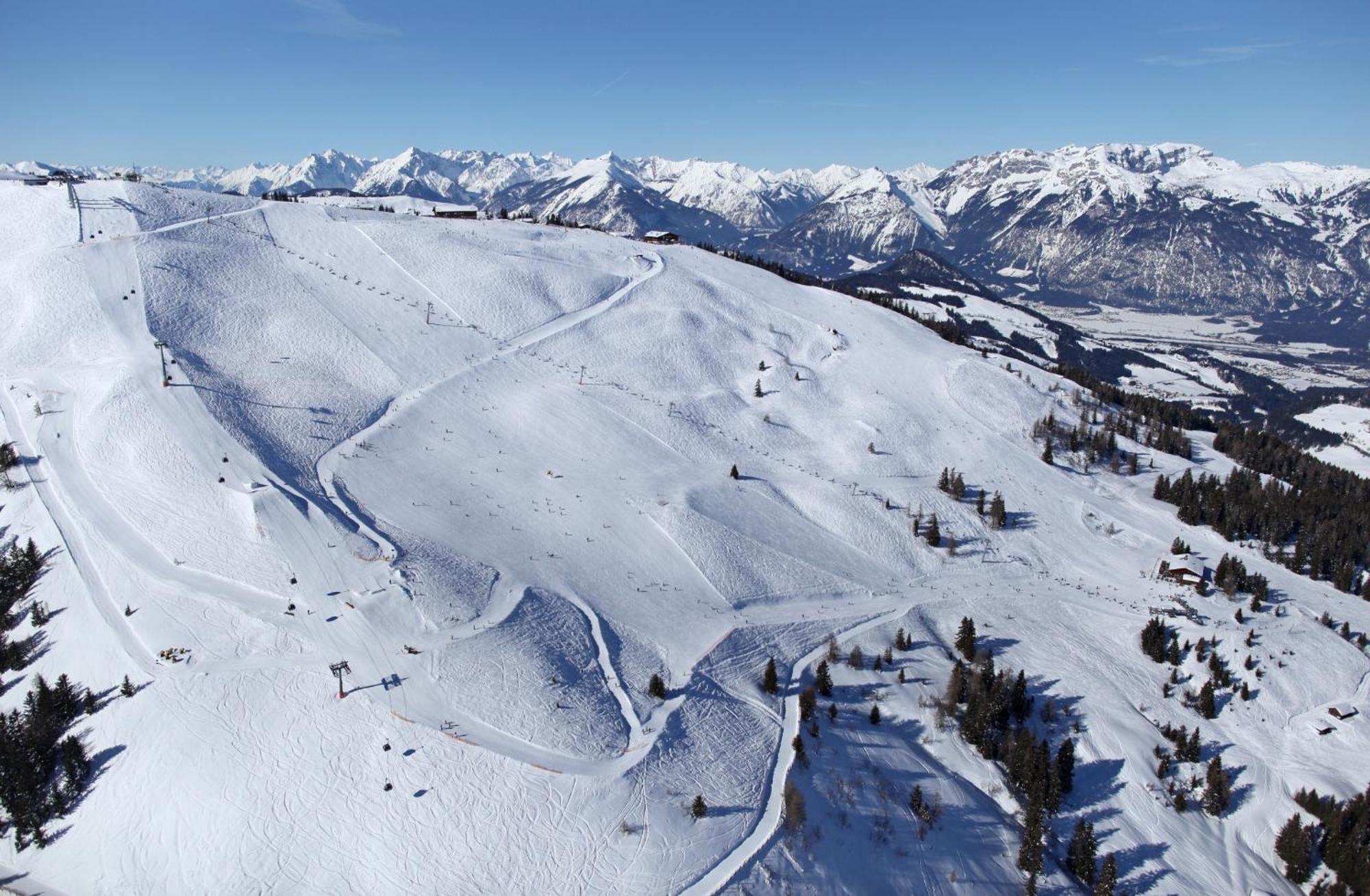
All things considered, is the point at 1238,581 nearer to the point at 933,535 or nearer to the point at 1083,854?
the point at 933,535

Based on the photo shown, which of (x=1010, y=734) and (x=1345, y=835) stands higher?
(x=1010, y=734)

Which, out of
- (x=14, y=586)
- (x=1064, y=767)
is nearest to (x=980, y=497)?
(x=1064, y=767)

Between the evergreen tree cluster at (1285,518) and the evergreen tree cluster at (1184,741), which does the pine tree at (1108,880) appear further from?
the evergreen tree cluster at (1285,518)

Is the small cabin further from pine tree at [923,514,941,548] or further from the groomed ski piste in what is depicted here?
pine tree at [923,514,941,548]

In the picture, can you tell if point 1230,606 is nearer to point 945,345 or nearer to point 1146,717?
point 1146,717

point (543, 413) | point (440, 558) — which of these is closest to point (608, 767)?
point (440, 558)

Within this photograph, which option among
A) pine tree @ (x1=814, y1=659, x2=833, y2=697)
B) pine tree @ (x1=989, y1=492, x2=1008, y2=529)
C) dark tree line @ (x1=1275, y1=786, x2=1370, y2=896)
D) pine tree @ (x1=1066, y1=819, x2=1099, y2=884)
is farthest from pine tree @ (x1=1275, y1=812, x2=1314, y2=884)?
pine tree @ (x1=989, y1=492, x2=1008, y2=529)
